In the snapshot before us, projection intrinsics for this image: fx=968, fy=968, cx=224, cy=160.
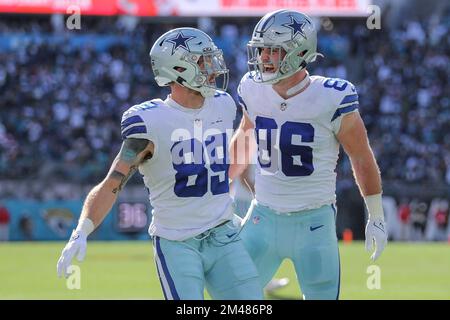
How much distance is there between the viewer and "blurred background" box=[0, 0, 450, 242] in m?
17.9

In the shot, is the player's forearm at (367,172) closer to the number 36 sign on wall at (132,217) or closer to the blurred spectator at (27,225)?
the number 36 sign on wall at (132,217)

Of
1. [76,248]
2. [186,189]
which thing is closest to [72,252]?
[76,248]

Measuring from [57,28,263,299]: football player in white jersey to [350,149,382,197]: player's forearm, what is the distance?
2.56 ft

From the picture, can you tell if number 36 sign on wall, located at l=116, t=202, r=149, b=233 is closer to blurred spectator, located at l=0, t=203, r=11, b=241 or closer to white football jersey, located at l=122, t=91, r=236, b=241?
blurred spectator, located at l=0, t=203, r=11, b=241

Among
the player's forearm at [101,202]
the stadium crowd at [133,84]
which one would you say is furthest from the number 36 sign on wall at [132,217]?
the player's forearm at [101,202]

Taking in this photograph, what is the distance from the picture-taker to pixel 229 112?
16.5 feet

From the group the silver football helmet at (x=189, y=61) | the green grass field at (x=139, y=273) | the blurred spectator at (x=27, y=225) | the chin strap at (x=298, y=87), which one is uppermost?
the silver football helmet at (x=189, y=61)

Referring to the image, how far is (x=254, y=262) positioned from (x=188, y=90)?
1.01m

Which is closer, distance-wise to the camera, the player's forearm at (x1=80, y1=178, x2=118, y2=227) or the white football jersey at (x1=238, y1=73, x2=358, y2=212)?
the player's forearm at (x1=80, y1=178, x2=118, y2=227)

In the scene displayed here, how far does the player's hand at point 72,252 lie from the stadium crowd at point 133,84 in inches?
554

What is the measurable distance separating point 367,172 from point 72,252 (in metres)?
1.73

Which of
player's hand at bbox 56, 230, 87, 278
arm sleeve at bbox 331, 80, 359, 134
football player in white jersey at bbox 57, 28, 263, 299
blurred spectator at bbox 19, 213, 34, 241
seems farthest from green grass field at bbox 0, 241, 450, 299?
player's hand at bbox 56, 230, 87, 278

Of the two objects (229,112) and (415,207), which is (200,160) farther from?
(415,207)

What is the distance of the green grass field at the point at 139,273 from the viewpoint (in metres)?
9.29
